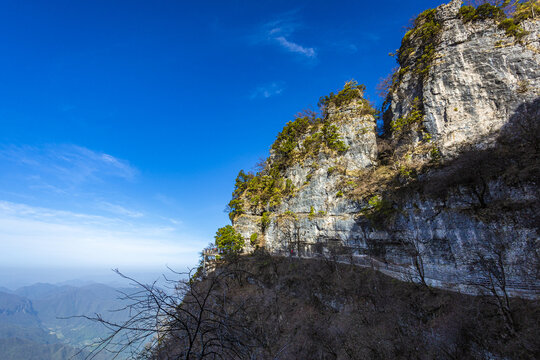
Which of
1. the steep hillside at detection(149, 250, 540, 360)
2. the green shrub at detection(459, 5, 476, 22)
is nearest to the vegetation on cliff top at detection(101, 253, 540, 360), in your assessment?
the steep hillside at detection(149, 250, 540, 360)

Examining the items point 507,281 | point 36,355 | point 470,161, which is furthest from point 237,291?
point 36,355

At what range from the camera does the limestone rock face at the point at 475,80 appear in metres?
22.6

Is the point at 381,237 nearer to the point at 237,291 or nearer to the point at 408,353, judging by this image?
the point at 408,353

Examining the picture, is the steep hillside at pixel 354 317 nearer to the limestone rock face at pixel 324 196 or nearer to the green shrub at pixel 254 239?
the green shrub at pixel 254 239

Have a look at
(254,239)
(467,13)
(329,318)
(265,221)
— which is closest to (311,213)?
(265,221)

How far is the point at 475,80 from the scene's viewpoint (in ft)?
81.6

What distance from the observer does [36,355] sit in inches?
7338

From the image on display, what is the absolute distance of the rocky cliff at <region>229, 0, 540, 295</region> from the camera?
17125mm

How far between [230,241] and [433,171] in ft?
88.5

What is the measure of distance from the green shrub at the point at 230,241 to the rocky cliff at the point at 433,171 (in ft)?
4.41

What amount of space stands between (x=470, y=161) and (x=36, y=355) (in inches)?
11727

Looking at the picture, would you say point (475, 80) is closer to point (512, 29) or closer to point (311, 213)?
point (512, 29)

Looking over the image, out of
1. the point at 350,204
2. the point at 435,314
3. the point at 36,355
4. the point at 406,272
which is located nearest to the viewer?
the point at 435,314

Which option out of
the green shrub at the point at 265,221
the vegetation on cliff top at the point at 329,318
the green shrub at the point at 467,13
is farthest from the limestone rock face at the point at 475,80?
the green shrub at the point at 265,221
